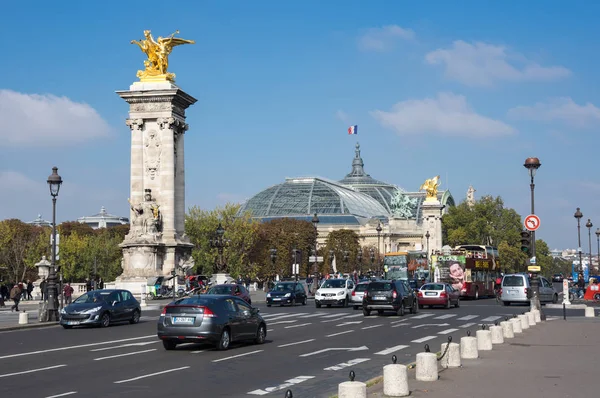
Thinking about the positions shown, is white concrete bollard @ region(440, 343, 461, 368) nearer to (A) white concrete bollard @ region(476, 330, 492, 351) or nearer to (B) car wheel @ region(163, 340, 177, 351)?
(A) white concrete bollard @ region(476, 330, 492, 351)

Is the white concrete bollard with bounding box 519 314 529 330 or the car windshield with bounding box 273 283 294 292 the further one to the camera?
the car windshield with bounding box 273 283 294 292

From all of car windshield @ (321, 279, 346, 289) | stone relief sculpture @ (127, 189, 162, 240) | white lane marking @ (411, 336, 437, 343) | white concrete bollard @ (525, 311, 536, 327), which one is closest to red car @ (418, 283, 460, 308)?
car windshield @ (321, 279, 346, 289)

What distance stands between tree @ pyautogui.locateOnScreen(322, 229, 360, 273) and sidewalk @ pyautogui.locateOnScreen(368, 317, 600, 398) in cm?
11138

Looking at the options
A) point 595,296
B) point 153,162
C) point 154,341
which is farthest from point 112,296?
point 595,296

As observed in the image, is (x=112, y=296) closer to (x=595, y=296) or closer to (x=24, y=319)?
(x=24, y=319)

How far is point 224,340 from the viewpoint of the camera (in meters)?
22.9

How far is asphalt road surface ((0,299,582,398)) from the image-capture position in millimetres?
15461

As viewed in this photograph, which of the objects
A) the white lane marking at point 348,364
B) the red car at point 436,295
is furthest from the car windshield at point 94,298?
the red car at point 436,295

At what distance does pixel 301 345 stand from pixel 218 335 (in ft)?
9.96

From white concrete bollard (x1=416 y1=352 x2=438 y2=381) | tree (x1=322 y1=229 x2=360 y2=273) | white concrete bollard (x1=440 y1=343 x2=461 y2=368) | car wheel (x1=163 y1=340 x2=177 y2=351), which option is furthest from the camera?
tree (x1=322 y1=229 x2=360 y2=273)

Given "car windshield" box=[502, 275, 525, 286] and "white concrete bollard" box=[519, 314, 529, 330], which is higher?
"car windshield" box=[502, 275, 525, 286]

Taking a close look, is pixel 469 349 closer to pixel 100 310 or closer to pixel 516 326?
pixel 516 326

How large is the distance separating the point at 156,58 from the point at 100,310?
106ft

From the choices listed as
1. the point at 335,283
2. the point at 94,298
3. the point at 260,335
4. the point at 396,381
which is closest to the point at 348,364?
the point at 260,335
